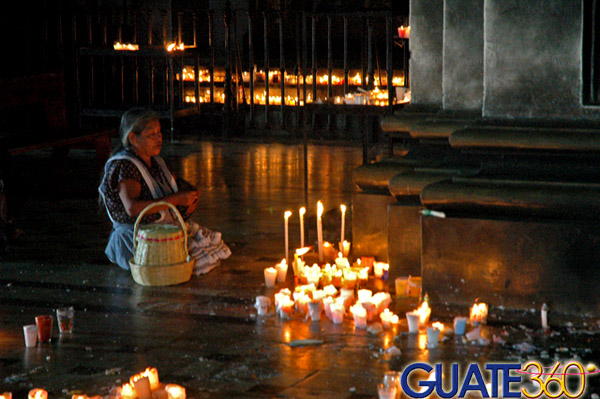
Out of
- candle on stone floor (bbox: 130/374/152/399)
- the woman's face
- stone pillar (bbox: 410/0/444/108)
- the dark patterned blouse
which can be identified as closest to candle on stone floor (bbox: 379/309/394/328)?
candle on stone floor (bbox: 130/374/152/399)

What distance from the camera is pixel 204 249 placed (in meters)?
7.44

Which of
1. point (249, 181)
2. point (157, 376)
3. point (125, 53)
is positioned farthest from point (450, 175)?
point (125, 53)

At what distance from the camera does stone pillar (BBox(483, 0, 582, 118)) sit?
242 inches

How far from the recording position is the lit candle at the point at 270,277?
681 centimetres

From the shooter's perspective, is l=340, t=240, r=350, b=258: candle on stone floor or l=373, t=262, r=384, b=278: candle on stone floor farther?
l=340, t=240, r=350, b=258: candle on stone floor

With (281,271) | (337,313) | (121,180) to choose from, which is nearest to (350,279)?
(281,271)

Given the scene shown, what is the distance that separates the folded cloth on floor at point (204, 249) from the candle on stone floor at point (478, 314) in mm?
2280

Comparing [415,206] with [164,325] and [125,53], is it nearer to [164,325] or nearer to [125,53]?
[164,325]

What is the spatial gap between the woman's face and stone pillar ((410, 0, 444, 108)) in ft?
7.81

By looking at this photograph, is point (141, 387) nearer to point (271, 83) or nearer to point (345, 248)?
point (345, 248)

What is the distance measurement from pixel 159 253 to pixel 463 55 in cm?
279

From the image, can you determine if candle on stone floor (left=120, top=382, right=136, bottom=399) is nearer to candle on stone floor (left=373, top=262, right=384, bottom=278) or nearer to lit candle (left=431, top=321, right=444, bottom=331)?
lit candle (left=431, top=321, right=444, bottom=331)

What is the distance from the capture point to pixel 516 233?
613cm

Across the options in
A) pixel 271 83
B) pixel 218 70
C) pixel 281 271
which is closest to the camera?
pixel 281 271
